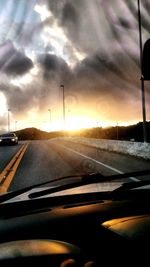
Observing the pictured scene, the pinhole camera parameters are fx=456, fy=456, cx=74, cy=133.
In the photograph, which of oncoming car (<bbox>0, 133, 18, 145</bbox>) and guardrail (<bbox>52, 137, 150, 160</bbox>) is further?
oncoming car (<bbox>0, 133, 18, 145</bbox>)

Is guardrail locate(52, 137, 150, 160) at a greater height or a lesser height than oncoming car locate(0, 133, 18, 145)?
lesser

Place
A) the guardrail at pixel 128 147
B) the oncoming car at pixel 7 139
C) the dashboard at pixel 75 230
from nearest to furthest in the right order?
the dashboard at pixel 75 230, the guardrail at pixel 128 147, the oncoming car at pixel 7 139

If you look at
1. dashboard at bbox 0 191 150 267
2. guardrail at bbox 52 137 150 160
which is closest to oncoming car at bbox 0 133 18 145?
guardrail at bbox 52 137 150 160

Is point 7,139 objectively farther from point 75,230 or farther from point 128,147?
point 75,230

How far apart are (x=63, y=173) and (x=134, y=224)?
14.5 m

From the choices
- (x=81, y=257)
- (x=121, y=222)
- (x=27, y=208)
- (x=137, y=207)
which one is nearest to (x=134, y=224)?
(x=121, y=222)

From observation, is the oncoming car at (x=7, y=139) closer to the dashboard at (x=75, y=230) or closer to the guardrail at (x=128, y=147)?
the guardrail at (x=128, y=147)

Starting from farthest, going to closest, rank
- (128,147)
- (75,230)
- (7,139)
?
(7,139), (128,147), (75,230)

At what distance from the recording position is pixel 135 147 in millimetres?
26344

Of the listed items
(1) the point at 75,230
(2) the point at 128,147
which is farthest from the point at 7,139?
(1) the point at 75,230

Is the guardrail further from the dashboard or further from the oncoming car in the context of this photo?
the dashboard

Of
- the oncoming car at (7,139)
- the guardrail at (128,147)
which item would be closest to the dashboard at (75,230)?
the guardrail at (128,147)

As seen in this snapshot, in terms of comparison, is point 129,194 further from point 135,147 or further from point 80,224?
point 135,147

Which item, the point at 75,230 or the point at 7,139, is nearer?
the point at 75,230
